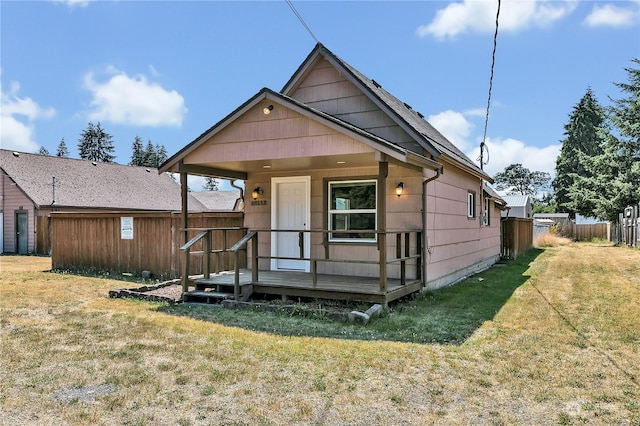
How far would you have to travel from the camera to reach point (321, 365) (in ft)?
14.6

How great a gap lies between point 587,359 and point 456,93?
41.4 feet

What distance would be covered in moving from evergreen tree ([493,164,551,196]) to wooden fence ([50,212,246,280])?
73.6 metres

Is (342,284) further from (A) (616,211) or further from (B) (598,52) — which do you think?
(A) (616,211)

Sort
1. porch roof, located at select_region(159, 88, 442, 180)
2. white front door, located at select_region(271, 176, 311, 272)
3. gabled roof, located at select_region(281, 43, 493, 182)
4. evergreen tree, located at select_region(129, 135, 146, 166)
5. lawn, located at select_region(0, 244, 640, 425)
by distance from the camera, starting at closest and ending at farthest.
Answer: lawn, located at select_region(0, 244, 640, 425)
porch roof, located at select_region(159, 88, 442, 180)
gabled roof, located at select_region(281, 43, 493, 182)
white front door, located at select_region(271, 176, 311, 272)
evergreen tree, located at select_region(129, 135, 146, 166)

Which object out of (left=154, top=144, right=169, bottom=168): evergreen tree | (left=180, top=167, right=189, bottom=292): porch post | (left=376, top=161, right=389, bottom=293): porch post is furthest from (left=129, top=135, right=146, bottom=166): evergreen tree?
(left=376, top=161, right=389, bottom=293): porch post

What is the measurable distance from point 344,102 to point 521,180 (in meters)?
74.5

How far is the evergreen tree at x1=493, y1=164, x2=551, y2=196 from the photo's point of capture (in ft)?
246

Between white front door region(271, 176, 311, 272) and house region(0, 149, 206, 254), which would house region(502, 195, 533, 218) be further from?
white front door region(271, 176, 311, 272)

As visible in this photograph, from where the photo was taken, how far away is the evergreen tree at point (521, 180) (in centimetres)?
7488

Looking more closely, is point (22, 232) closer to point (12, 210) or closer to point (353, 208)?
point (12, 210)

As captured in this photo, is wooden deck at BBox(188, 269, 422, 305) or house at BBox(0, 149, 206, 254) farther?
house at BBox(0, 149, 206, 254)

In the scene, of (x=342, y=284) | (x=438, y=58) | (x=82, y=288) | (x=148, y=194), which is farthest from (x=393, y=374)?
(x=148, y=194)

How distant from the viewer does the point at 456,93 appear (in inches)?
617

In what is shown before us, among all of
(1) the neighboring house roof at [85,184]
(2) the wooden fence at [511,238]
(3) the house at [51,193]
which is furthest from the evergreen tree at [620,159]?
(1) the neighboring house roof at [85,184]
